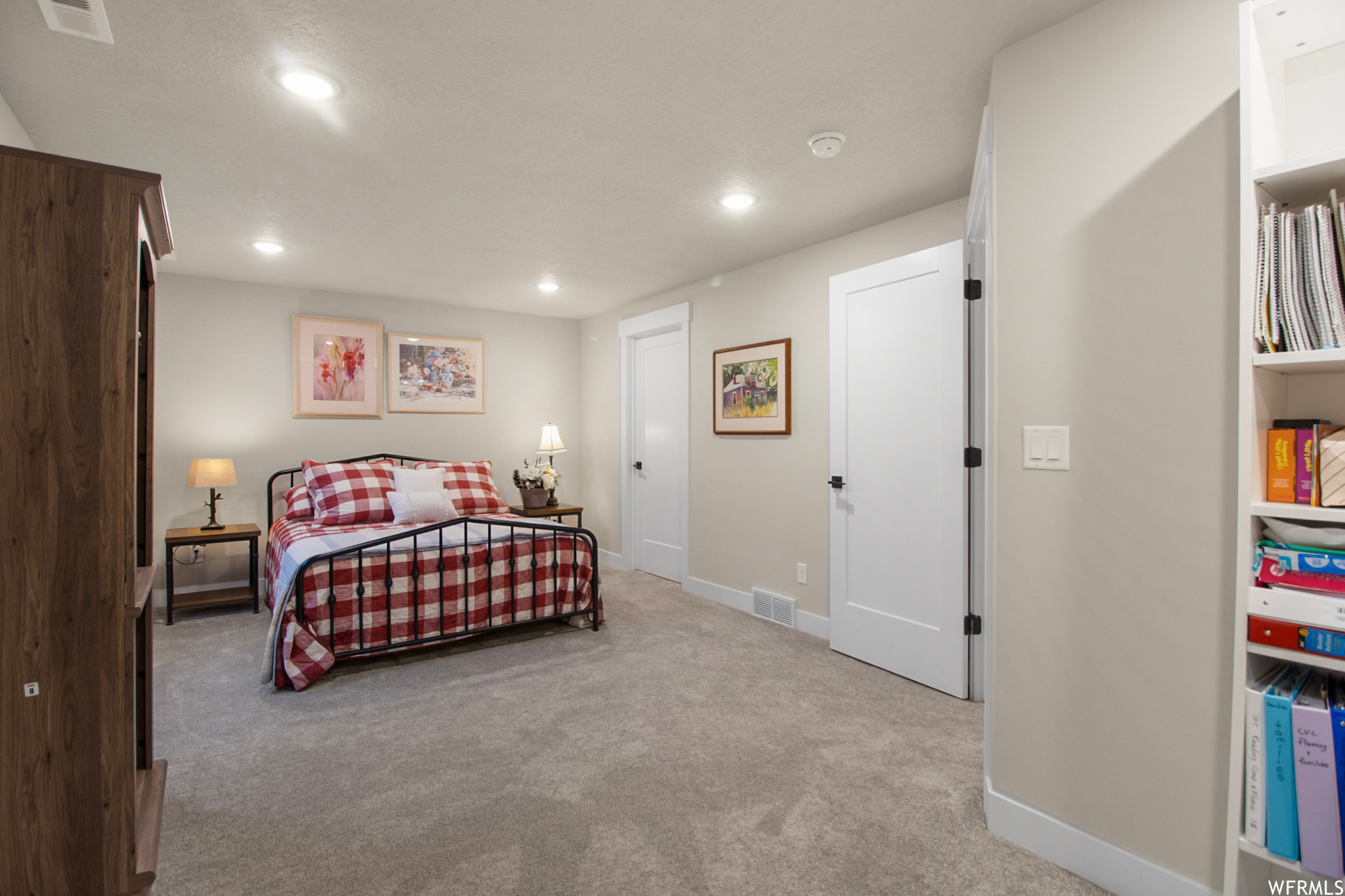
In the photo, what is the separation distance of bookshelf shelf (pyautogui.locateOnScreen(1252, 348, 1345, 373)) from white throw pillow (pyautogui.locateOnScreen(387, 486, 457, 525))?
4022 millimetres

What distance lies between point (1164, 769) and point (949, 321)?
1832 mm

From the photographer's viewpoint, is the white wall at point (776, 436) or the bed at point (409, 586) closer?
the bed at point (409, 586)

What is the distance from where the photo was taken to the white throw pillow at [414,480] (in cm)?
442

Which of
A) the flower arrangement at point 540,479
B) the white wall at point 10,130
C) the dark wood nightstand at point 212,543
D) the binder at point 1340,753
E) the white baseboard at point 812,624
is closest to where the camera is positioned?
the binder at point 1340,753

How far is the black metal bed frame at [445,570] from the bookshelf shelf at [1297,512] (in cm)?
302

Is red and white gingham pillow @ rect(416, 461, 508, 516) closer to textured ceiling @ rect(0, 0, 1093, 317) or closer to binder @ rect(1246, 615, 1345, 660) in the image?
textured ceiling @ rect(0, 0, 1093, 317)

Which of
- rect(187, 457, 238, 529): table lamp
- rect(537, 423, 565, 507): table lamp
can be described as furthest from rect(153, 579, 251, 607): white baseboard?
rect(537, 423, 565, 507): table lamp

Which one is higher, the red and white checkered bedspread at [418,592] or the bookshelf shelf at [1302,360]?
the bookshelf shelf at [1302,360]

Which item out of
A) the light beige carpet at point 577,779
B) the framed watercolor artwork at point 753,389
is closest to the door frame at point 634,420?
the framed watercolor artwork at point 753,389

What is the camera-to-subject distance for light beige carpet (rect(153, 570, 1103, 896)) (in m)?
1.67

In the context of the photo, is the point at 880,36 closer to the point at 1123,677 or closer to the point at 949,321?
the point at 949,321

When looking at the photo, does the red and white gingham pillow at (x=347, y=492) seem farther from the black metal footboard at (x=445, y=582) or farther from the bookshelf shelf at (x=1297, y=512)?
the bookshelf shelf at (x=1297, y=512)

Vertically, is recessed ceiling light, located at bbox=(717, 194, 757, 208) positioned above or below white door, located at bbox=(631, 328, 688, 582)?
above

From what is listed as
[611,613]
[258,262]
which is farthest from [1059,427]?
[258,262]
